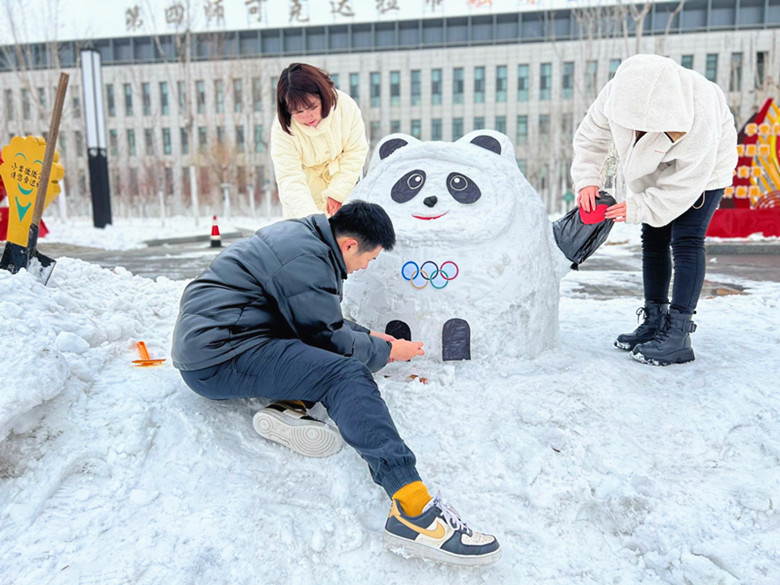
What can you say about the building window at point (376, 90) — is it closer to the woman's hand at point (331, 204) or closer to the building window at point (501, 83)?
the building window at point (501, 83)

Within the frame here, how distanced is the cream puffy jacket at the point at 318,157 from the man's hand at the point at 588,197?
→ 1323 millimetres

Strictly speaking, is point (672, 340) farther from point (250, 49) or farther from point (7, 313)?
point (250, 49)

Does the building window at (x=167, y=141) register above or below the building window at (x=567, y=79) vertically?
below

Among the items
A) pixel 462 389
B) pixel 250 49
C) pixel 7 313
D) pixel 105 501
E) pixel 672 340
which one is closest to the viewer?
pixel 105 501

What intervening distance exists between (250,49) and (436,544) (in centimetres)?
3271

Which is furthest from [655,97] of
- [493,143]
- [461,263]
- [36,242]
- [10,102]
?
[10,102]

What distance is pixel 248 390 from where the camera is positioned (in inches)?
81.3

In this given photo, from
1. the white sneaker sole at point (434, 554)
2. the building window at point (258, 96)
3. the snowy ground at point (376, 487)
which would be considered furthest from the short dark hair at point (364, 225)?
the building window at point (258, 96)

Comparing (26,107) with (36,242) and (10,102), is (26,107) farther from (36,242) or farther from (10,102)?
(36,242)

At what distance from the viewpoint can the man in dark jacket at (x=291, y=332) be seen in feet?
6.49

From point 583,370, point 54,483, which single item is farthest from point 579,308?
point 54,483

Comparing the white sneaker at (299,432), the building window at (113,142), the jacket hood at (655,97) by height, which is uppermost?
the building window at (113,142)

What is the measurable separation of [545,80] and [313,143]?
29.4 metres

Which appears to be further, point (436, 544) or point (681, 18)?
point (681, 18)
